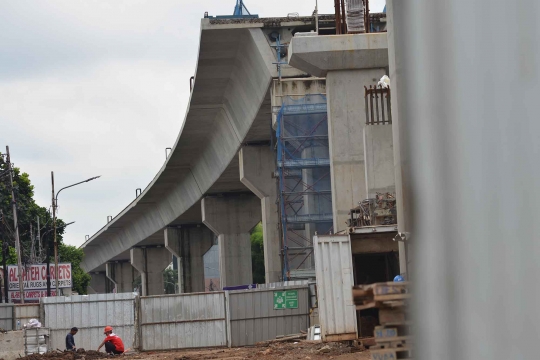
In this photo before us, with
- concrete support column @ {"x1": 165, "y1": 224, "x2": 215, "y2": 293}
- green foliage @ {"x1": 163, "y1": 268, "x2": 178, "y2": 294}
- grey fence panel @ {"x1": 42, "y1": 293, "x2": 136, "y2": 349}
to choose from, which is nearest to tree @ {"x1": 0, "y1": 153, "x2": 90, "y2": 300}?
concrete support column @ {"x1": 165, "y1": 224, "x2": 215, "y2": 293}

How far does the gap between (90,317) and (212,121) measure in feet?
51.2

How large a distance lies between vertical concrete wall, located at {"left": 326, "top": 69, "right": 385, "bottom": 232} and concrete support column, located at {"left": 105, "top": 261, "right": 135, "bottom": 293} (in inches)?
3330

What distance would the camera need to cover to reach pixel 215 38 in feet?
120

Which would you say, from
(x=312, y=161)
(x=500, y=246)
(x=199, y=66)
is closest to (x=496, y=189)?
(x=500, y=246)

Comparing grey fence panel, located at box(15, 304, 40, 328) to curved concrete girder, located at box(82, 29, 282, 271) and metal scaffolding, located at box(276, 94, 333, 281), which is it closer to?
metal scaffolding, located at box(276, 94, 333, 281)

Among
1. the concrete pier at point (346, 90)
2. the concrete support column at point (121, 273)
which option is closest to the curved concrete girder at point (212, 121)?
the concrete pier at point (346, 90)

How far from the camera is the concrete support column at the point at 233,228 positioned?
2253 inches

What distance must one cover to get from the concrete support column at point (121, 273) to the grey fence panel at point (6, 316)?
75.6 meters

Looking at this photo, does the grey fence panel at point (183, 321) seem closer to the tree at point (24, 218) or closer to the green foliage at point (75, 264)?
the tree at point (24, 218)

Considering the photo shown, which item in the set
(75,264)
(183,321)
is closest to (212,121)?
(183,321)

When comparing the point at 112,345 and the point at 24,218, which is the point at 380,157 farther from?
the point at 24,218

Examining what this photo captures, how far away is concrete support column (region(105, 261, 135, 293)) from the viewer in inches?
4397

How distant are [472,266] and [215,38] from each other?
115 ft

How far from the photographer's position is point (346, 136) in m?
29.7
